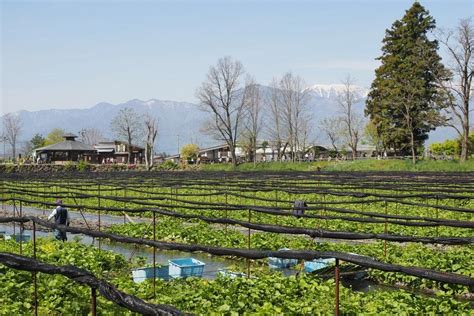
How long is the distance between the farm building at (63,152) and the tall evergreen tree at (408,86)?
4308cm

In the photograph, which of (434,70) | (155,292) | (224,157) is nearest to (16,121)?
(224,157)

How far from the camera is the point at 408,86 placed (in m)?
50.9

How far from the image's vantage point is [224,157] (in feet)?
338

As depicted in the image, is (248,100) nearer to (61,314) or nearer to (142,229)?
(142,229)

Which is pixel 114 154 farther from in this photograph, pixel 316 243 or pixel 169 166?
pixel 316 243

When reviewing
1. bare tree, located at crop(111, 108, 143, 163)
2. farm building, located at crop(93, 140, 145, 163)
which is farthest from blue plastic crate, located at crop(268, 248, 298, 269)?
bare tree, located at crop(111, 108, 143, 163)

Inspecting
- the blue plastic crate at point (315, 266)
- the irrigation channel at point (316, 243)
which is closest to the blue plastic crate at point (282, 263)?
the irrigation channel at point (316, 243)

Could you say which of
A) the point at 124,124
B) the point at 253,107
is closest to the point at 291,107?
the point at 253,107

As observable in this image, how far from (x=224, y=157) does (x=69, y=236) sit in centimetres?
8585

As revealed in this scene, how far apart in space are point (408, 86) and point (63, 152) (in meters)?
48.6

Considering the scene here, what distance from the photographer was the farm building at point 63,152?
7675 cm

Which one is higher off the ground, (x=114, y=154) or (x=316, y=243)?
(x=114, y=154)

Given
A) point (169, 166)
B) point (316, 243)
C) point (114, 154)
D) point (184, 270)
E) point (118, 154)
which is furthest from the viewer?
point (118, 154)

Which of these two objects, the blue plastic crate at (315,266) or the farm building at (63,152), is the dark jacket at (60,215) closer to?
the blue plastic crate at (315,266)
